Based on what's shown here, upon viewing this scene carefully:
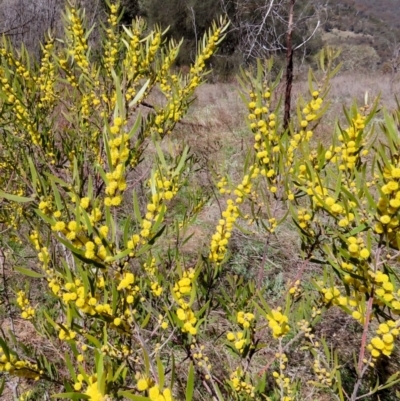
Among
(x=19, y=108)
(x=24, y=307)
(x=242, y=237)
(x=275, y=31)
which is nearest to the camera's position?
(x=24, y=307)

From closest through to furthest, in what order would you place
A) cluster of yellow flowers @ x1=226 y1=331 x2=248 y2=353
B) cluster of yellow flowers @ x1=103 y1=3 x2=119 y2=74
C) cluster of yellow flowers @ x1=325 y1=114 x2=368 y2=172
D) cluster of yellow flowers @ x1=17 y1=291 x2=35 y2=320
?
cluster of yellow flowers @ x1=325 y1=114 x2=368 y2=172, cluster of yellow flowers @ x1=226 y1=331 x2=248 y2=353, cluster of yellow flowers @ x1=17 y1=291 x2=35 y2=320, cluster of yellow flowers @ x1=103 y1=3 x2=119 y2=74

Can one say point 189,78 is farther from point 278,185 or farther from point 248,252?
point 248,252

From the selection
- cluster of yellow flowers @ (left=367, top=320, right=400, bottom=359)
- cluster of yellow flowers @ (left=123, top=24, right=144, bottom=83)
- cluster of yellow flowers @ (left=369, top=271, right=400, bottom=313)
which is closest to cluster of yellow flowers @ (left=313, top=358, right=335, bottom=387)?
cluster of yellow flowers @ (left=367, top=320, right=400, bottom=359)

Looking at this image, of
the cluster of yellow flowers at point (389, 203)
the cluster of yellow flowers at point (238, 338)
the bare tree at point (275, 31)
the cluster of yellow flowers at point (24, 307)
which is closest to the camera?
the cluster of yellow flowers at point (389, 203)

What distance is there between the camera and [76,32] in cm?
198

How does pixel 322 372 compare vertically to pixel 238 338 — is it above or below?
below

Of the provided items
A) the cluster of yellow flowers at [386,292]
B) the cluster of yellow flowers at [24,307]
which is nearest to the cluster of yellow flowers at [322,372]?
the cluster of yellow flowers at [386,292]

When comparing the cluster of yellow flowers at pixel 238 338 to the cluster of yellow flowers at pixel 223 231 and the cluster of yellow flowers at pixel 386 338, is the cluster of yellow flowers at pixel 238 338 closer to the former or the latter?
the cluster of yellow flowers at pixel 223 231

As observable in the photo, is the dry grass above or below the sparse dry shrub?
below

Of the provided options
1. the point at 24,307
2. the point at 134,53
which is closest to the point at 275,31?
the point at 134,53

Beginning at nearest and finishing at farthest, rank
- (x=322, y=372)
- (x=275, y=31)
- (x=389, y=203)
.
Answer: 1. (x=389, y=203)
2. (x=322, y=372)
3. (x=275, y=31)

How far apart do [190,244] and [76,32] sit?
9.89 ft

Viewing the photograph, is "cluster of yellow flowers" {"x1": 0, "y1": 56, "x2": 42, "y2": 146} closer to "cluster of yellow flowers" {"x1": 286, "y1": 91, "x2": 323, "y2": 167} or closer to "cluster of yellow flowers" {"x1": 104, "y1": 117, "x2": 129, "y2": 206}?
"cluster of yellow flowers" {"x1": 104, "y1": 117, "x2": 129, "y2": 206}

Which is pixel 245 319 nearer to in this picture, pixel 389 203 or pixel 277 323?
pixel 277 323
